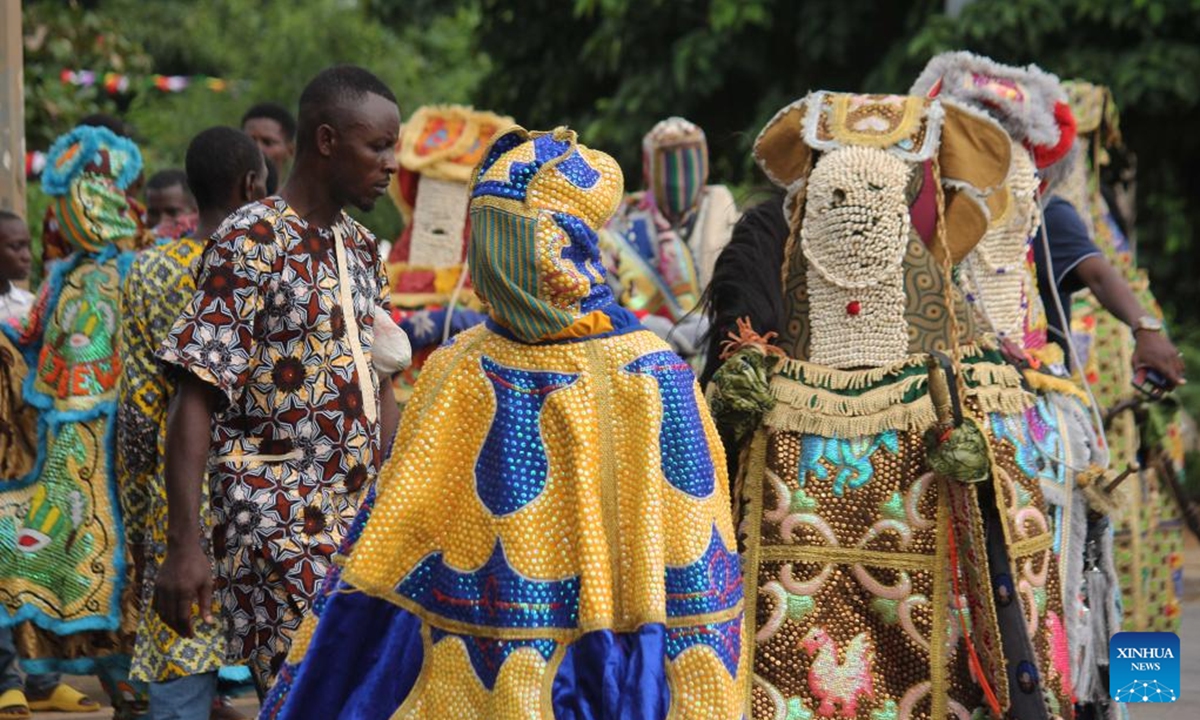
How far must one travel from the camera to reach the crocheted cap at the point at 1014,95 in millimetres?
6160

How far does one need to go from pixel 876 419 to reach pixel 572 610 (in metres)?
1.81

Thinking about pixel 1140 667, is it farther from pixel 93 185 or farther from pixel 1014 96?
pixel 93 185

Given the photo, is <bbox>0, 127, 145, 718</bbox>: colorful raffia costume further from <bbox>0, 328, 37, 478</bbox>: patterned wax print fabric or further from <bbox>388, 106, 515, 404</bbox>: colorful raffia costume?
<bbox>388, 106, 515, 404</bbox>: colorful raffia costume

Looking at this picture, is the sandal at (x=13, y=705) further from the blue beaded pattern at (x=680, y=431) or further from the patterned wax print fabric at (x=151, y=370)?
the blue beaded pattern at (x=680, y=431)

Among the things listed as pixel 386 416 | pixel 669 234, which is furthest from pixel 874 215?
pixel 669 234

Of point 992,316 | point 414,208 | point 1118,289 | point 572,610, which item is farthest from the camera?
point 414,208

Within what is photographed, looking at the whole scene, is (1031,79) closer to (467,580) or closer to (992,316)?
(992,316)

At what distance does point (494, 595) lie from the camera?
4047 millimetres

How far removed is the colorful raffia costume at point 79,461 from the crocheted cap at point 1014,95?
303 cm

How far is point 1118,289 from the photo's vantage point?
672 cm

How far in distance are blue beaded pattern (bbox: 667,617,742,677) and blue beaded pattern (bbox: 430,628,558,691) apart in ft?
0.73

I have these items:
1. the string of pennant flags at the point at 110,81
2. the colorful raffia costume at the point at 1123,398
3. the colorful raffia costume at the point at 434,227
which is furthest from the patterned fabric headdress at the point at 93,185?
the string of pennant flags at the point at 110,81

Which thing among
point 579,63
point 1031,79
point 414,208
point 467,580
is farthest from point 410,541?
point 579,63

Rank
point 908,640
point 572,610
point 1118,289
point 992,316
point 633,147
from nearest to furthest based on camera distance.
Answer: point 572,610, point 908,640, point 992,316, point 1118,289, point 633,147
